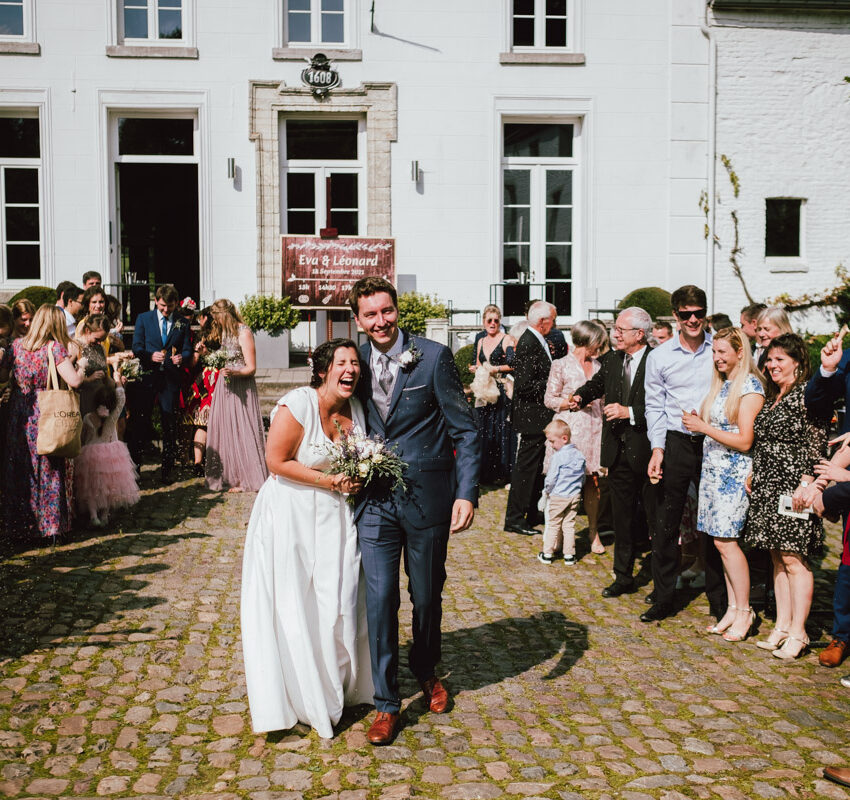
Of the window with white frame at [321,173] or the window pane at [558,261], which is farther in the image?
the window pane at [558,261]

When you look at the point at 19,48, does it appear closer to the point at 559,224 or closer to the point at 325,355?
the point at 559,224

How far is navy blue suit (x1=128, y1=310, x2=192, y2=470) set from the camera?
10.7 meters

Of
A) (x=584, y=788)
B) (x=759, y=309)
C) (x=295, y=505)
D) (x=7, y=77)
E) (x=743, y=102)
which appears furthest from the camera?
(x=743, y=102)

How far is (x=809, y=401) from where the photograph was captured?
18.7 feet

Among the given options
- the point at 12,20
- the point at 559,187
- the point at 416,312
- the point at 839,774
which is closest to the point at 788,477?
the point at 839,774

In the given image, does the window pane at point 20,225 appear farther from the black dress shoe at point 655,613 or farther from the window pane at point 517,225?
the black dress shoe at point 655,613

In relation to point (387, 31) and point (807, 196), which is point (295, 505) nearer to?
point (387, 31)

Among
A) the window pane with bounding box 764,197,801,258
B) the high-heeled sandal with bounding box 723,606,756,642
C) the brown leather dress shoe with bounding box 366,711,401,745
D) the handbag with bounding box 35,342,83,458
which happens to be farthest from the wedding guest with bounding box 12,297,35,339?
the window pane with bounding box 764,197,801,258

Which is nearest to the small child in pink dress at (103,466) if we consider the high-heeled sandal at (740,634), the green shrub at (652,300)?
the high-heeled sandal at (740,634)

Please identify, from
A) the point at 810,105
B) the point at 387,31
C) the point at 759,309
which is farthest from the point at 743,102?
the point at 759,309

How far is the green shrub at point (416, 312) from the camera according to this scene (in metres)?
14.9

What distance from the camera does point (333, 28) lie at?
49.6 ft

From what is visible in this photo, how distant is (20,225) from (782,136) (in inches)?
469

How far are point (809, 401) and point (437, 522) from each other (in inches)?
96.0
